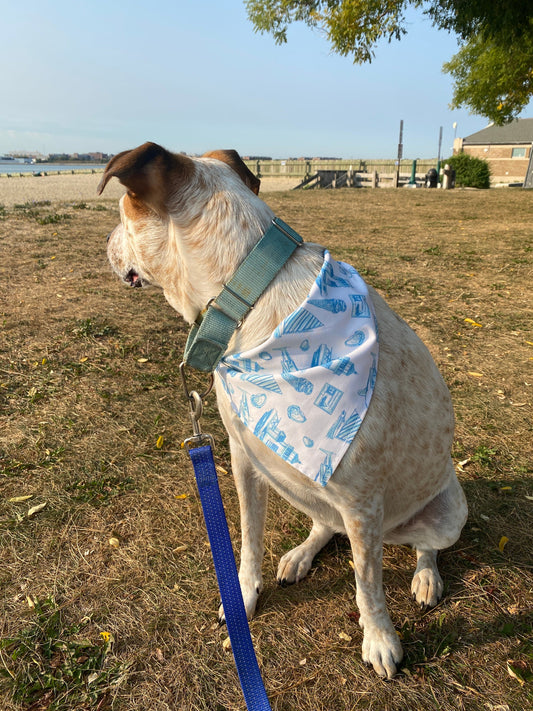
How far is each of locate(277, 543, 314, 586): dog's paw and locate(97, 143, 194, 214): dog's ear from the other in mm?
1986

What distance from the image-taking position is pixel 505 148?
2184 inches

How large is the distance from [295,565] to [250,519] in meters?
0.46

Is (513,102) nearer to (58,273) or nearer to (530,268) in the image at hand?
(530,268)

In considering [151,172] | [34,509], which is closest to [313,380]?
[151,172]

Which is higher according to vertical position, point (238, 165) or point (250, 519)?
point (238, 165)

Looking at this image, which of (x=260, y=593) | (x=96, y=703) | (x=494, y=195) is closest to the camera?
(x=96, y=703)

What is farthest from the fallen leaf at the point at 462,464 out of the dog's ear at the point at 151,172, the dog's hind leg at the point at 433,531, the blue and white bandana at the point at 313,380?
the dog's ear at the point at 151,172

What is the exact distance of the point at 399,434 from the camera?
1.97 metres

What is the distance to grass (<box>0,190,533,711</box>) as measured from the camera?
206 centimetres

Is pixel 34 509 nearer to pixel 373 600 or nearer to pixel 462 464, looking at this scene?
pixel 373 600

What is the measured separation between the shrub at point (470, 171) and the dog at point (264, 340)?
90.5ft

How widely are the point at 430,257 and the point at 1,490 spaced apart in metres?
8.51

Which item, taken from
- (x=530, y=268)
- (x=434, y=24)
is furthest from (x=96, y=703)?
(x=434, y=24)

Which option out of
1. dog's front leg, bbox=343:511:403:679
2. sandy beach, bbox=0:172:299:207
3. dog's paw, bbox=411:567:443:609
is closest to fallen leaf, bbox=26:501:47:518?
dog's front leg, bbox=343:511:403:679
